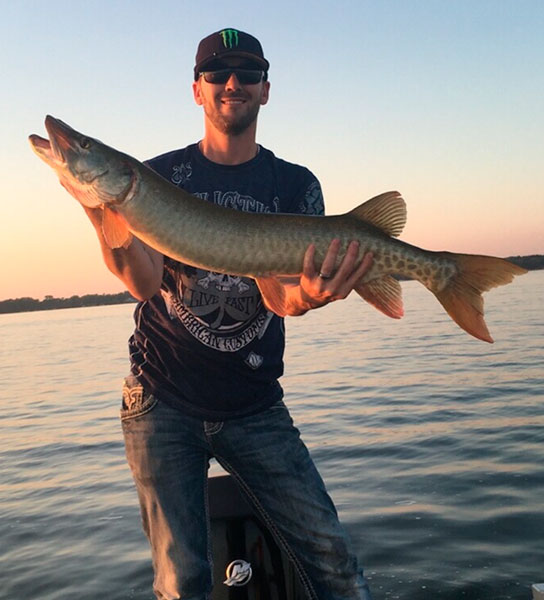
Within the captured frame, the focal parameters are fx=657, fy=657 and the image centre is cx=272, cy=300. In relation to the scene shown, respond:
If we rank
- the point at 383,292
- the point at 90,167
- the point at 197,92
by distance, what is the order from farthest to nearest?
1. the point at 197,92
2. the point at 383,292
3. the point at 90,167

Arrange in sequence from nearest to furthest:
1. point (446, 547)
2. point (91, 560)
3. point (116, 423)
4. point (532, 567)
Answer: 1. point (532, 567)
2. point (446, 547)
3. point (91, 560)
4. point (116, 423)

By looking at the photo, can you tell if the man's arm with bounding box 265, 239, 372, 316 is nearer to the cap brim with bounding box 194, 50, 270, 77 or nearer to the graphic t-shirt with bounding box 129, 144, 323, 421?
the graphic t-shirt with bounding box 129, 144, 323, 421

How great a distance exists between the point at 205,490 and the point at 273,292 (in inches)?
43.2

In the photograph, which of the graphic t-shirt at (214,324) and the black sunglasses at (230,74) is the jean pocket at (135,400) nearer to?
the graphic t-shirt at (214,324)

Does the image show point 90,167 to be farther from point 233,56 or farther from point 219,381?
point 219,381

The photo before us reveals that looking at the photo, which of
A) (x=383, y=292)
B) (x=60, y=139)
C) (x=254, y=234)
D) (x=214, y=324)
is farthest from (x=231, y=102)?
(x=383, y=292)

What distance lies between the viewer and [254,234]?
10.9 ft

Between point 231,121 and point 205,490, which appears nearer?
point 205,490

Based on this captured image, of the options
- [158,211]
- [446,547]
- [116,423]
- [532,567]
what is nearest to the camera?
[158,211]

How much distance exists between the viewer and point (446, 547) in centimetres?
578

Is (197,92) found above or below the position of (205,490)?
above

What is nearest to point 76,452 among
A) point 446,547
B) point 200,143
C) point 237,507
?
point 446,547

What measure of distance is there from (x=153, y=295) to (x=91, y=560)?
3971 mm

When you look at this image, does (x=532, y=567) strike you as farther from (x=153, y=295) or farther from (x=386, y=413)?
(x=386, y=413)
